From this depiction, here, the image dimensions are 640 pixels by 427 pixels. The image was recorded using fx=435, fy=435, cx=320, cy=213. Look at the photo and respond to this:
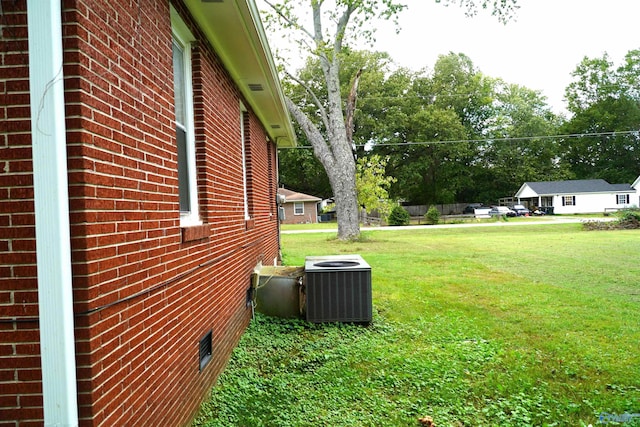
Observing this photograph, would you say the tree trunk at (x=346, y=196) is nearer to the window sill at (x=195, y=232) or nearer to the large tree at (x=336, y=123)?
the large tree at (x=336, y=123)

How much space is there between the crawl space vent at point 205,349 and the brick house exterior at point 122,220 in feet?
0.18

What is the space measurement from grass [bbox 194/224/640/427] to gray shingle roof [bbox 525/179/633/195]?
1597 inches

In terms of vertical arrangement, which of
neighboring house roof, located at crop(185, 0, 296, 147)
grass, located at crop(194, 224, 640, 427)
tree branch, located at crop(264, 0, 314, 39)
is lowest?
grass, located at crop(194, 224, 640, 427)

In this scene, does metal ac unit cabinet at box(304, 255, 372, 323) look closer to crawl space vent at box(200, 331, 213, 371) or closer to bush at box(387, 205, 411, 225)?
crawl space vent at box(200, 331, 213, 371)

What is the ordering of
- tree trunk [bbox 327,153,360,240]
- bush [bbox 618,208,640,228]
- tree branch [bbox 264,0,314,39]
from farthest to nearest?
bush [bbox 618,208,640,228] → tree trunk [bbox 327,153,360,240] → tree branch [bbox 264,0,314,39]

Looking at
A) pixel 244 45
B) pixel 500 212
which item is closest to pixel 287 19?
pixel 244 45

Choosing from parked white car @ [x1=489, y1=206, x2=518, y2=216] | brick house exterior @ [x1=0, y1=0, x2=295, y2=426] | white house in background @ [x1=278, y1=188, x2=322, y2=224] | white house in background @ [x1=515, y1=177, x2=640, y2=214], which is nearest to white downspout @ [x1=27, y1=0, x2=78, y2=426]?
brick house exterior @ [x1=0, y1=0, x2=295, y2=426]

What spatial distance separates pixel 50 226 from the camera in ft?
5.42

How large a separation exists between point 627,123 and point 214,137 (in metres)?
60.4

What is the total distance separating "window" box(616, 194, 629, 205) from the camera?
43.7 m

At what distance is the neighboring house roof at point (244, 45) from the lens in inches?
139

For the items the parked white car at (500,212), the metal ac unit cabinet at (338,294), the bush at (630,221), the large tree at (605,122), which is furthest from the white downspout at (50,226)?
the large tree at (605,122)

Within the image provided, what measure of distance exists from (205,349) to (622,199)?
51.1 m

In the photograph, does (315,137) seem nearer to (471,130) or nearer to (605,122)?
(471,130)
